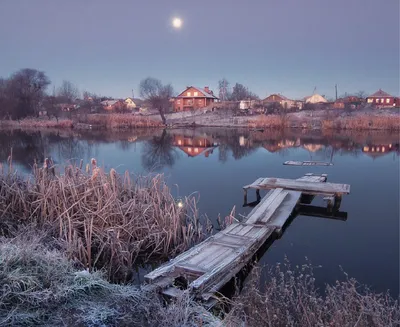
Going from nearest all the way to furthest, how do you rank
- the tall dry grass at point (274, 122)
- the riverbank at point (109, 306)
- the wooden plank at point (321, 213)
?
the riverbank at point (109, 306) < the wooden plank at point (321, 213) < the tall dry grass at point (274, 122)

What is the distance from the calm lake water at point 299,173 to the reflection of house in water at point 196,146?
0.06 meters

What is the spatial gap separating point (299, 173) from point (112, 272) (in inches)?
369

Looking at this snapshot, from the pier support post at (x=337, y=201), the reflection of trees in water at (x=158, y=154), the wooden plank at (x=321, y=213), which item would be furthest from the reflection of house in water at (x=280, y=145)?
the wooden plank at (x=321, y=213)

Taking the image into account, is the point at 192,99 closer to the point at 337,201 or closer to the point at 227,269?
the point at 337,201

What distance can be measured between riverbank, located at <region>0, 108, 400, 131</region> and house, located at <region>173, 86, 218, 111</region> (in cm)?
1366

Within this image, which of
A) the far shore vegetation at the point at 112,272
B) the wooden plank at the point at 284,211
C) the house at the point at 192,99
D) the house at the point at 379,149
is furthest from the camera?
the house at the point at 192,99

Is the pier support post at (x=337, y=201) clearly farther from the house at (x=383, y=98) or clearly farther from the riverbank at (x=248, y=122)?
the house at (x=383, y=98)

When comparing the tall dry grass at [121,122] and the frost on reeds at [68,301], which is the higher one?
the tall dry grass at [121,122]

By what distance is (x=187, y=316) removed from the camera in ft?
10.1

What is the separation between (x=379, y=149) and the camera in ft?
60.7

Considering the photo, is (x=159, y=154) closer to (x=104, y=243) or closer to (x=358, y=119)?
(x=104, y=243)

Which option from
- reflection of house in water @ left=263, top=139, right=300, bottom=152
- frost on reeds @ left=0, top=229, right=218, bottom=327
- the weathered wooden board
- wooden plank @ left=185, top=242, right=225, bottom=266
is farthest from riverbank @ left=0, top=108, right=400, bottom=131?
frost on reeds @ left=0, top=229, right=218, bottom=327

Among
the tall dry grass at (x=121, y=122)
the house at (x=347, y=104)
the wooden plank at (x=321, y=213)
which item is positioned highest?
the house at (x=347, y=104)

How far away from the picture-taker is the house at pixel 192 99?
5531 cm
